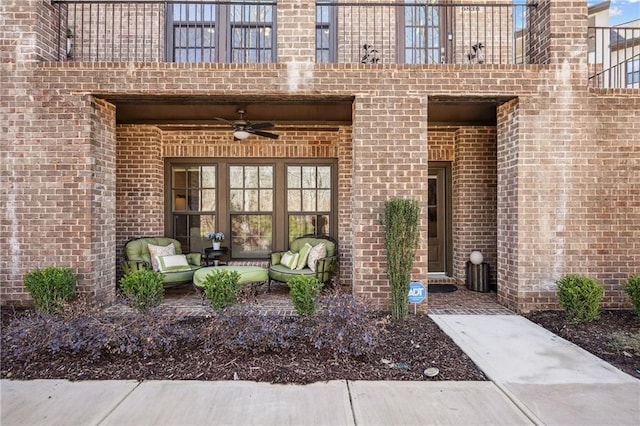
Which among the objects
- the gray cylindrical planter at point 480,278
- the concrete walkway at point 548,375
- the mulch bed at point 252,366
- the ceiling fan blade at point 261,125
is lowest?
the concrete walkway at point 548,375

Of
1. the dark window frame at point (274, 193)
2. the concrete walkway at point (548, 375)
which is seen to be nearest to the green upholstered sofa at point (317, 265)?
the dark window frame at point (274, 193)

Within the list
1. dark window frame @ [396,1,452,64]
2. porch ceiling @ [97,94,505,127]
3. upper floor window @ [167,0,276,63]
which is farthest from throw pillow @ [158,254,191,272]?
dark window frame @ [396,1,452,64]

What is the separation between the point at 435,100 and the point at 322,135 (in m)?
2.50

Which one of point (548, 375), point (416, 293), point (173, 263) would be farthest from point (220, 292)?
point (548, 375)

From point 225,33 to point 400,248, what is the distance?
209 inches

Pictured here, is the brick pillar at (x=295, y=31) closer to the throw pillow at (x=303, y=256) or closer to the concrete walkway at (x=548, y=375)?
the throw pillow at (x=303, y=256)

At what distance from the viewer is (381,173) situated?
5074 millimetres

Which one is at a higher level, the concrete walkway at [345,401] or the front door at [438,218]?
the front door at [438,218]

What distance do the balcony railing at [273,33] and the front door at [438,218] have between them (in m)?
2.23

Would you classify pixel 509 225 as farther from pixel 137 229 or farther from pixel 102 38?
pixel 102 38

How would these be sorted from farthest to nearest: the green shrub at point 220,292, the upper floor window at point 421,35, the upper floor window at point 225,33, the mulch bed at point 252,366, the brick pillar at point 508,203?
the upper floor window at point 421,35 → the upper floor window at point 225,33 → the brick pillar at point 508,203 → the green shrub at point 220,292 → the mulch bed at point 252,366

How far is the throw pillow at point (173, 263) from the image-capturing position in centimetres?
602

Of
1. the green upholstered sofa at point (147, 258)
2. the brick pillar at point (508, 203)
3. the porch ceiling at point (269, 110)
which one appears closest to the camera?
the brick pillar at point (508, 203)

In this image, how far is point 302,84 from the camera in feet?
16.8
